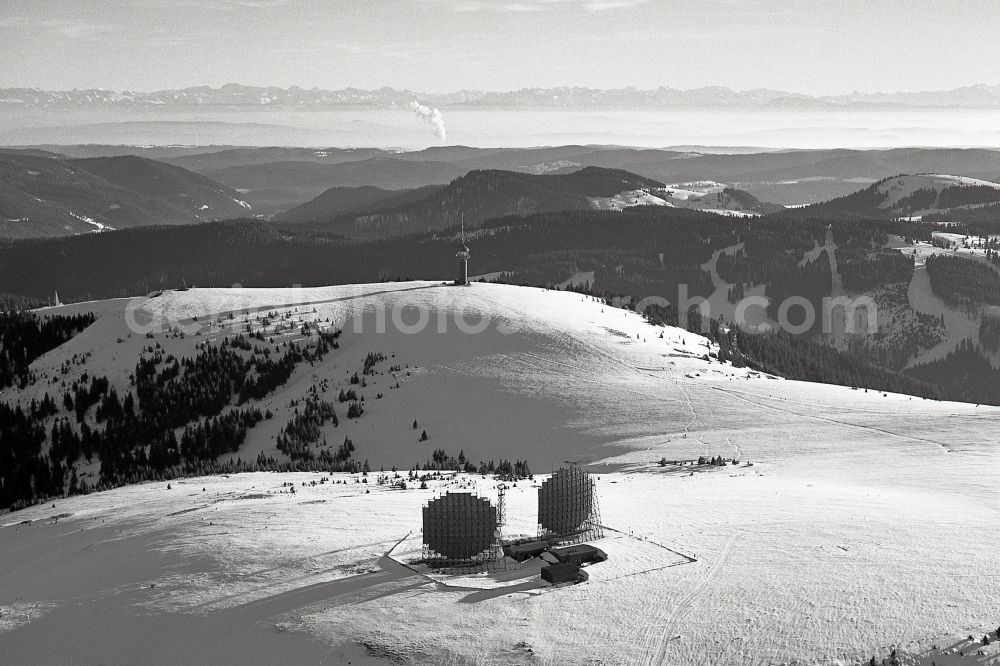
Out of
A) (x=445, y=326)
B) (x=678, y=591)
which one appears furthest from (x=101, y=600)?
(x=445, y=326)

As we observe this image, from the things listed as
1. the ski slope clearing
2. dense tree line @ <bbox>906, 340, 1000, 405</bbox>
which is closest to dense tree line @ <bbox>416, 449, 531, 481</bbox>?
the ski slope clearing

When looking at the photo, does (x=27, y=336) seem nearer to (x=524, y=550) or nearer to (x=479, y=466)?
(x=479, y=466)

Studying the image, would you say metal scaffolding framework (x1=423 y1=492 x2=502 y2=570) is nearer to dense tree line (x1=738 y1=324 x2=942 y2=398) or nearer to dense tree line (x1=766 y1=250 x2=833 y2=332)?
dense tree line (x1=738 y1=324 x2=942 y2=398)

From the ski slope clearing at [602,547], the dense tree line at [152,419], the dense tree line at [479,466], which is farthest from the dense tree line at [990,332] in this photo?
the dense tree line at [479,466]

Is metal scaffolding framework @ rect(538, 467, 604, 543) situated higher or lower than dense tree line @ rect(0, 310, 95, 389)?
higher

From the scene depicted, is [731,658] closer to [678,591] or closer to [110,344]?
[678,591]
